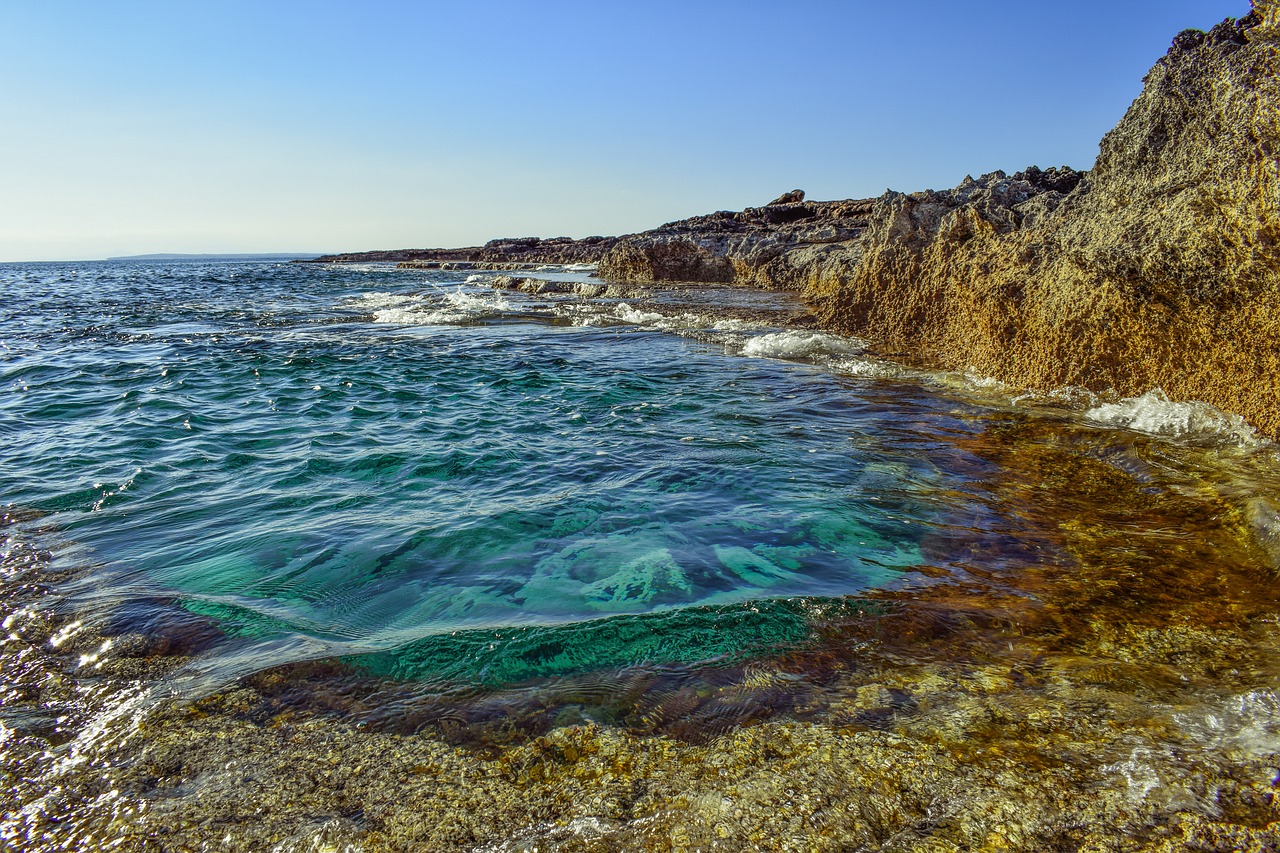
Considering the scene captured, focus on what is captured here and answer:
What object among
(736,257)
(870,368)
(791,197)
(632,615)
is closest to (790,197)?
(791,197)

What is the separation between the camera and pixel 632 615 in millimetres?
3668

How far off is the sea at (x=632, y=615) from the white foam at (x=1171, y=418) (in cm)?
4

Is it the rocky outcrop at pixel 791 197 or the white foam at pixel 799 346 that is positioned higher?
the rocky outcrop at pixel 791 197

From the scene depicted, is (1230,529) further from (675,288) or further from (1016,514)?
(675,288)

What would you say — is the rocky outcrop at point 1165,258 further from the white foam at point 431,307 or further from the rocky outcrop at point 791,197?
the rocky outcrop at point 791,197

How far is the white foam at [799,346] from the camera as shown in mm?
11158

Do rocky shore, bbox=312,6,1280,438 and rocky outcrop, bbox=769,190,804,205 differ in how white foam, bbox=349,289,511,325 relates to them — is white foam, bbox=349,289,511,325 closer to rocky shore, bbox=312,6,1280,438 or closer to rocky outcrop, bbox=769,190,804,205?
rocky shore, bbox=312,6,1280,438

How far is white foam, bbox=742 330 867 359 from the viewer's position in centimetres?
1116

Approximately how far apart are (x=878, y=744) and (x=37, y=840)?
9.38ft

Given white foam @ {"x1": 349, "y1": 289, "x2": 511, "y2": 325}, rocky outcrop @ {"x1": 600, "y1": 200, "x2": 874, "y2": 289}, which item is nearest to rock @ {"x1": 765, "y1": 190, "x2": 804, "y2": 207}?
rocky outcrop @ {"x1": 600, "y1": 200, "x2": 874, "y2": 289}

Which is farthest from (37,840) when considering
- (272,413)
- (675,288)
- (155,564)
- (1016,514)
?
(675,288)

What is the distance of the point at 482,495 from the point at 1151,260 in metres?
6.10

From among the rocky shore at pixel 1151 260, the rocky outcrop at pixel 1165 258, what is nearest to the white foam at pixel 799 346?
the rocky shore at pixel 1151 260

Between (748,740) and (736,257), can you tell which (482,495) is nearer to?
(748,740)
